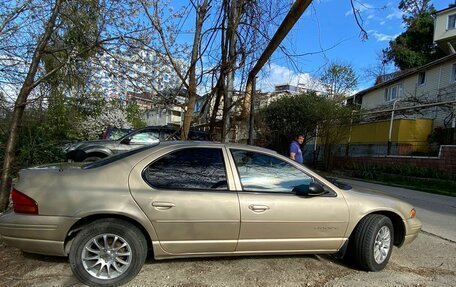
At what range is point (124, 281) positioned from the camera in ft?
12.6

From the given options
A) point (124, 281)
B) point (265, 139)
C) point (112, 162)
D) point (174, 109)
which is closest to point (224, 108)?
point (174, 109)

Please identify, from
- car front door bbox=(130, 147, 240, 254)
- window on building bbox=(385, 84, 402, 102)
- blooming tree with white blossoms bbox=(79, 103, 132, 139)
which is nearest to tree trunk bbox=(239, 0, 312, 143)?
car front door bbox=(130, 147, 240, 254)

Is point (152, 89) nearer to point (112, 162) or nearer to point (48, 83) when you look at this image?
point (48, 83)

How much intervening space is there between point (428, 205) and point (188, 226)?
27.4 ft

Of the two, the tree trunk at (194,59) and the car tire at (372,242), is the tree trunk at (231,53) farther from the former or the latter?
the car tire at (372,242)

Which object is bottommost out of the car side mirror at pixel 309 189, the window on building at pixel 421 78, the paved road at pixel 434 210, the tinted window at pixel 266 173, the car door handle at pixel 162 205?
the paved road at pixel 434 210

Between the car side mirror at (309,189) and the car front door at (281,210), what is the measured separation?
0.06m

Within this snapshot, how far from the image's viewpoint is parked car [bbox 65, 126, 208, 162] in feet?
32.9

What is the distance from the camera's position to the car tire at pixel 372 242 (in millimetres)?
4445

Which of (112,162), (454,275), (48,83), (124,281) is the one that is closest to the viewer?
(124,281)

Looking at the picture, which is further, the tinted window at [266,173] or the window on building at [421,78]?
the window on building at [421,78]

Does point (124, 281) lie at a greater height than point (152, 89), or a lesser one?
lesser

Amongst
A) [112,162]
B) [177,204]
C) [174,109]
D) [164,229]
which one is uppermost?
[174,109]

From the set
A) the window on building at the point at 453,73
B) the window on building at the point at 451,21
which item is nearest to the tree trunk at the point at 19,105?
the window on building at the point at 453,73
